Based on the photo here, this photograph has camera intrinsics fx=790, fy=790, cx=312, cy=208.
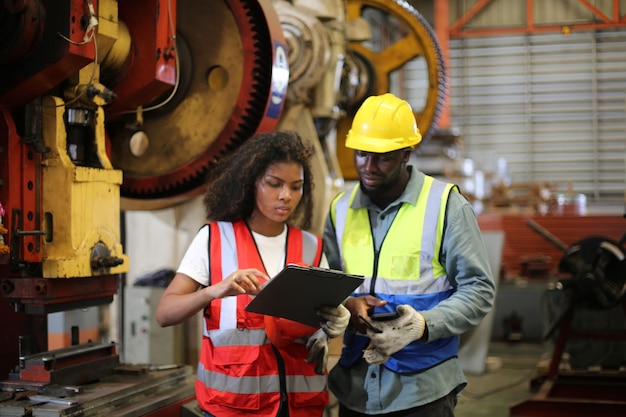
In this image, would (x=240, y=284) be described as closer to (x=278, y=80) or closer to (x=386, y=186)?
(x=386, y=186)

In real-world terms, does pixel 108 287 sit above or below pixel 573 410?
above

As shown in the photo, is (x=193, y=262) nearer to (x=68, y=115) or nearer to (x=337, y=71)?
(x=68, y=115)

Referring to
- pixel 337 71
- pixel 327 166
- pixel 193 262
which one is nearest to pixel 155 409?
pixel 193 262

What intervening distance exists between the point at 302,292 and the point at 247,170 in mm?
437

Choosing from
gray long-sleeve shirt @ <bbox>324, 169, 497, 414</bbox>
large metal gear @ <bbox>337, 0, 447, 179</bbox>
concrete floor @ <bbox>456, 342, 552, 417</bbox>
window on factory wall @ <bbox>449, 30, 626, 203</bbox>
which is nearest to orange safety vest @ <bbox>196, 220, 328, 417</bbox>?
gray long-sleeve shirt @ <bbox>324, 169, 497, 414</bbox>

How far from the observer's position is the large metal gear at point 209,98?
2.88 metres

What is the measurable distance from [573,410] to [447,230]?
8.99ft

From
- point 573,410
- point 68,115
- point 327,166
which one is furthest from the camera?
point 573,410

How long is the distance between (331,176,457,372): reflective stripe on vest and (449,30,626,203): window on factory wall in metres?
11.8

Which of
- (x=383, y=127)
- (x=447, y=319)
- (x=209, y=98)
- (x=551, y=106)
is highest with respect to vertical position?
(x=551, y=106)

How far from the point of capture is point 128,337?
3.76 metres

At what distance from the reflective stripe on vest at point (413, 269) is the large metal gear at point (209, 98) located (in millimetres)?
981

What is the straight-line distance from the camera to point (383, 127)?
2115 mm

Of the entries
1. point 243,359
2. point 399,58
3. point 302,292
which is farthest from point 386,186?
point 399,58
